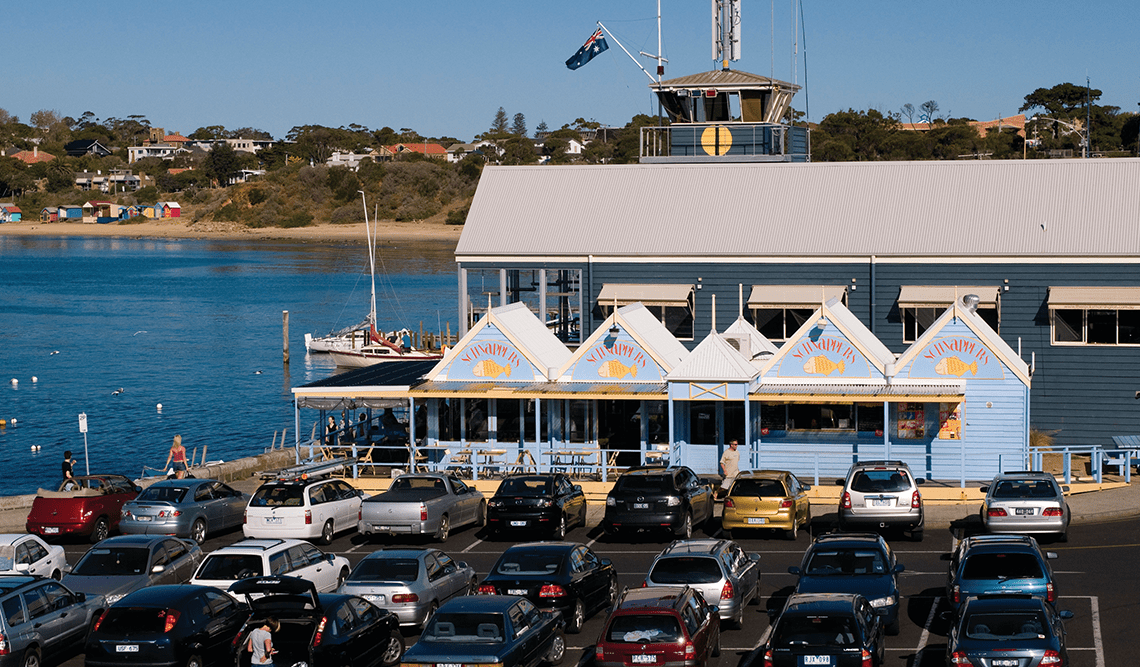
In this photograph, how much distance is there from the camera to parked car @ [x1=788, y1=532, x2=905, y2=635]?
2094cm

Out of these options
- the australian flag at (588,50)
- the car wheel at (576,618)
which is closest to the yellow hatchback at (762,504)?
the car wheel at (576,618)

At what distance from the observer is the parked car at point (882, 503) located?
2816 centimetres

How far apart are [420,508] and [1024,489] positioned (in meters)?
13.1

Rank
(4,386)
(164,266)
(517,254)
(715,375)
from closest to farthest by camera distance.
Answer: (715,375) → (517,254) → (4,386) → (164,266)

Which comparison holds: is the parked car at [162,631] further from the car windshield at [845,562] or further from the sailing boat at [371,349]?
the sailing boat at [371,349]

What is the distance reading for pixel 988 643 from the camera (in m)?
17.3

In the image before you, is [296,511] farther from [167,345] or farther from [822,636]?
[167,345]

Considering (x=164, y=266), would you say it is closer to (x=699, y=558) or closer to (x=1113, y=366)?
(x=1113, y=366)

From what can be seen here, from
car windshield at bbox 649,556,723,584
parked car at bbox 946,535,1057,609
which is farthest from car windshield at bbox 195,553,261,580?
parked car at bbox 946,535,1057,609

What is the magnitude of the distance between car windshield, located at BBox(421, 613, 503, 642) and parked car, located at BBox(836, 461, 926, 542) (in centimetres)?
1229

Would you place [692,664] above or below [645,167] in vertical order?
below

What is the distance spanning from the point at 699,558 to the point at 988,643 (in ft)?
17.4

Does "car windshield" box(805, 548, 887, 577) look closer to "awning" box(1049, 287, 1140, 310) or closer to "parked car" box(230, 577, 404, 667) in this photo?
"parked car" box(230, 577, 404, 667)

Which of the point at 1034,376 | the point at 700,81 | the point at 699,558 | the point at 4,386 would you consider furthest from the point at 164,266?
the point at 699,558
